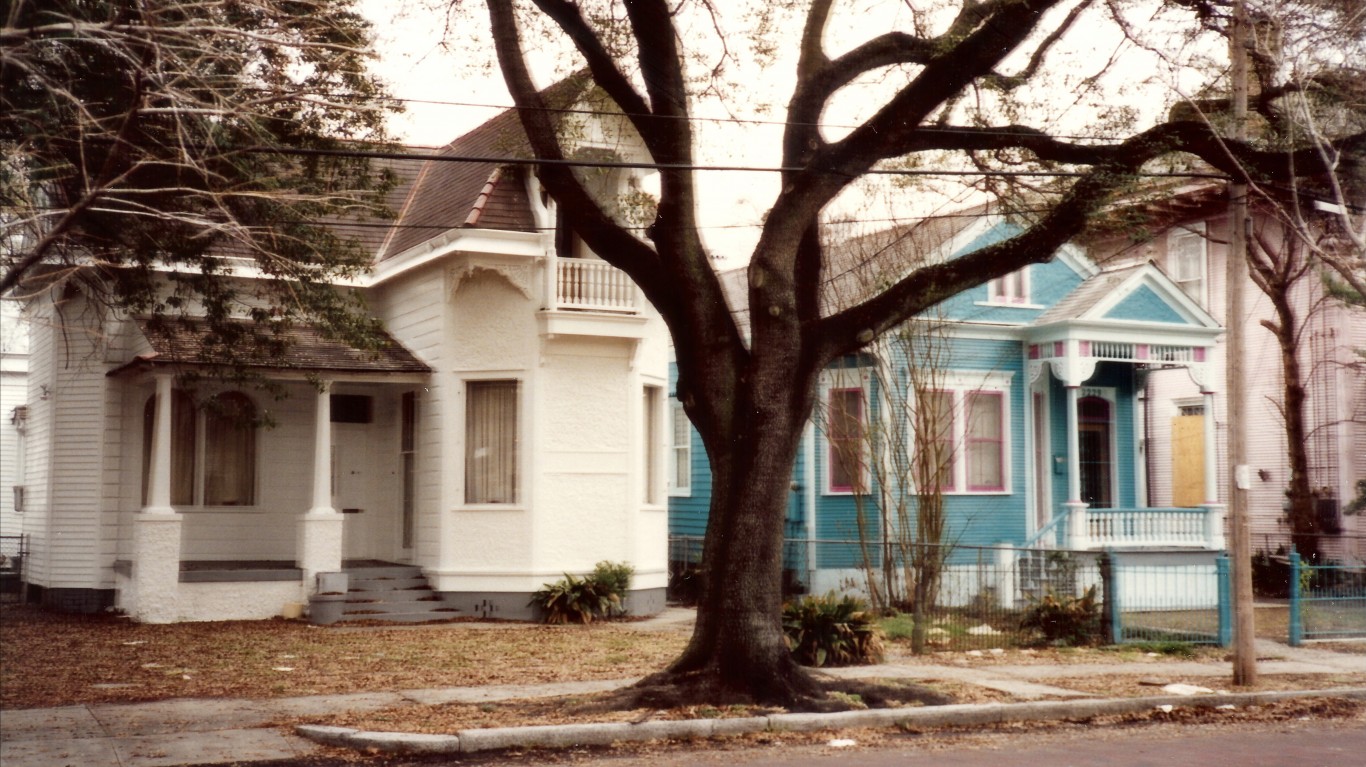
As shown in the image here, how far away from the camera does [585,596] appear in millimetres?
19469

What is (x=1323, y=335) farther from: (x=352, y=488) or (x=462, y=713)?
(x=462, y=713)

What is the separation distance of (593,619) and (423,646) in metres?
3.89

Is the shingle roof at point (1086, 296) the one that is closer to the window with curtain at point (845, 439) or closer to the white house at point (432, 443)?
the window with curtain at point (845, 439)

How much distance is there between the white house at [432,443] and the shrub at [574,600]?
33 centimetres

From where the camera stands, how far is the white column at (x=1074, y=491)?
2236cm

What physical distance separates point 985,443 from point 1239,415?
400 inches

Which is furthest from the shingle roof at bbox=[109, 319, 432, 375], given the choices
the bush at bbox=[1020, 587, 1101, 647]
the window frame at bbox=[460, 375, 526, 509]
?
the bush at bbox=[1020, 587, 1101, 647]

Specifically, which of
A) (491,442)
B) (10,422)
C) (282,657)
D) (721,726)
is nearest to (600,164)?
(721,726)

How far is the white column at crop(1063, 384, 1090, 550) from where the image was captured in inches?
880

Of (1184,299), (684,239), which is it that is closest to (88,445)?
(684,239)

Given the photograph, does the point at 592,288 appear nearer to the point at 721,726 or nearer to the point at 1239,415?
the point at 1239,415

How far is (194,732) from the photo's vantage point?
34.3 feet

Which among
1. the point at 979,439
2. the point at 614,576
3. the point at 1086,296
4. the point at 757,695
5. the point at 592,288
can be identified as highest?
the point at 1086,296

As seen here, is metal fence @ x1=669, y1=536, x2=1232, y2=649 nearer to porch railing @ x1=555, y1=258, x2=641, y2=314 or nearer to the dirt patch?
the dirt patch
